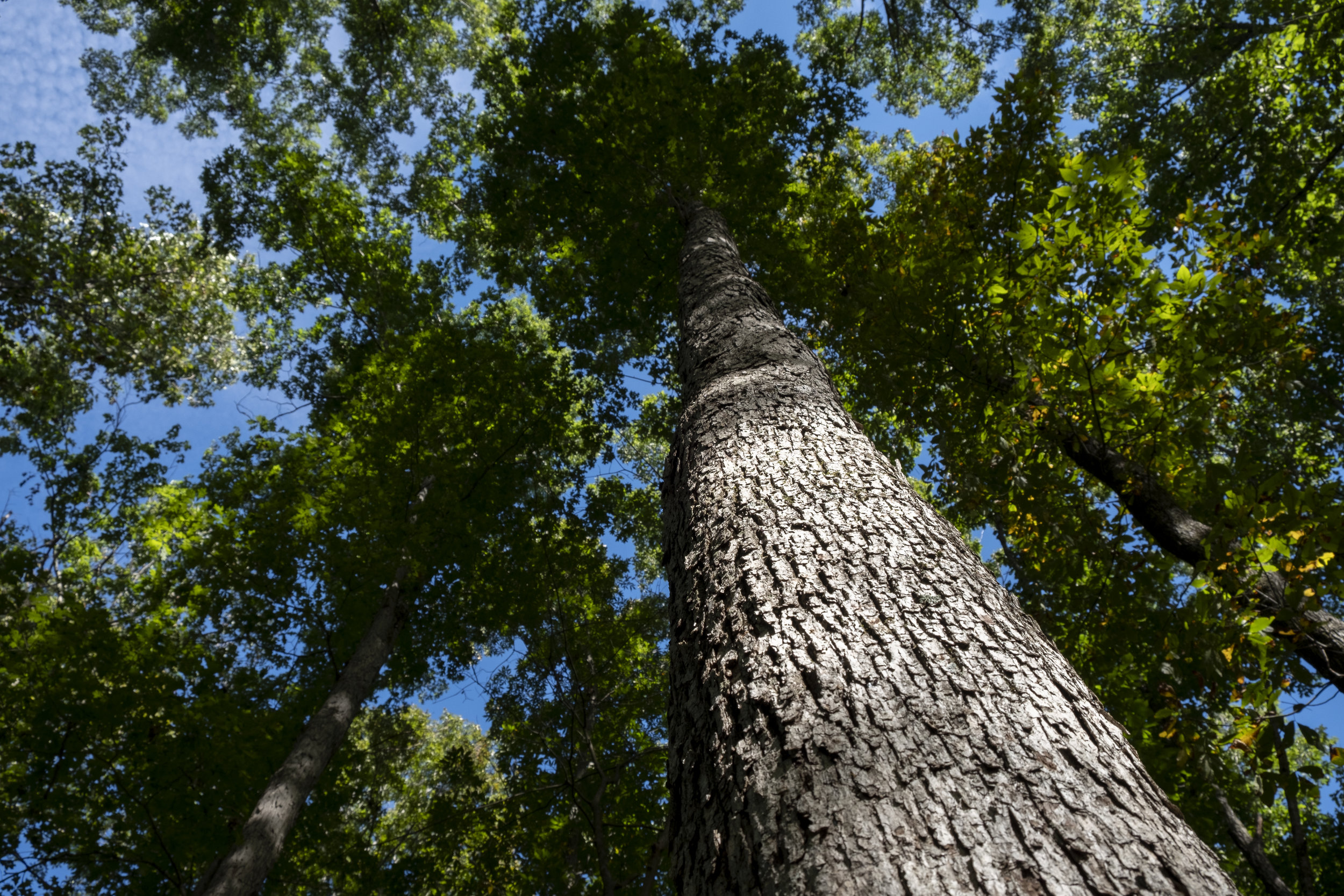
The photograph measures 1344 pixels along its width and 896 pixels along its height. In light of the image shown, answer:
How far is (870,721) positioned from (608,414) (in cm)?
771

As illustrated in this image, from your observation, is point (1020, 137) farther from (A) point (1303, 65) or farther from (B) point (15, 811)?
(B) point (15, 811)

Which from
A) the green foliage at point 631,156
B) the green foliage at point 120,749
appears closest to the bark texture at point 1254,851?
the green foliage at point 631,156

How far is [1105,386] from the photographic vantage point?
12.6 ft

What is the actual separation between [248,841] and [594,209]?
25.5 ft

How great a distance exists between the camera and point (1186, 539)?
Result: 11.7 ft

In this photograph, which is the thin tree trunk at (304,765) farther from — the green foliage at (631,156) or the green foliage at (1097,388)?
the green foliage at (1097,388)

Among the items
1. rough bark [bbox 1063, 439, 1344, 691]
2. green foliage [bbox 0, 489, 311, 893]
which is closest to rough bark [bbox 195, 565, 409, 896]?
green foliage [bbox 0, 489, 311, 893]

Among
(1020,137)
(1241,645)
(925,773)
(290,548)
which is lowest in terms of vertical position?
(925,773)

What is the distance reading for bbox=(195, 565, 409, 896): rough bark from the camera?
15.4 feet

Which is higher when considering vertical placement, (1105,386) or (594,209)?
(594,209)

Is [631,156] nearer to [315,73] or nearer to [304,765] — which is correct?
[304,765]

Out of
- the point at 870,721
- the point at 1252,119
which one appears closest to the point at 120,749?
the point at 870,721

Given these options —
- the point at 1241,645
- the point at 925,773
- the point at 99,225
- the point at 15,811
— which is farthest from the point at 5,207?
the point at 1241,645

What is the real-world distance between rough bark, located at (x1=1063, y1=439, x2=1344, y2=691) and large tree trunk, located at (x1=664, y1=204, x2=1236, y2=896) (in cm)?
221
